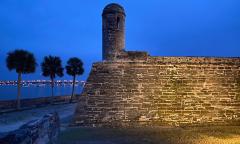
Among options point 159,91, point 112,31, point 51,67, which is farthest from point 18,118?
point 51,67

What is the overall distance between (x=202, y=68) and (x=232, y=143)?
14.8 ft

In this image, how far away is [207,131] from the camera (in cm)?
1130

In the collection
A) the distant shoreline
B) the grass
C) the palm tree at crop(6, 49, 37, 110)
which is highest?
the palm tree at crop(6, 49, 37, 110)

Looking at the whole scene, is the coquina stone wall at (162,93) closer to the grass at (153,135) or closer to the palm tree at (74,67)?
the grass at (153,135)

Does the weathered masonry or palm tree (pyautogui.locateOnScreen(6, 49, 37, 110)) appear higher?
palm tree (pyautogui.locateOnScreen(6, 49, 37, 110))

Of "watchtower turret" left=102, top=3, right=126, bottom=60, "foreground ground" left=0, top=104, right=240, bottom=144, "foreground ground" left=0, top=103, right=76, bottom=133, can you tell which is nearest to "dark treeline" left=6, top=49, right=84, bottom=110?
"foreground ground" left=0, top=103, right=76, bottom=133

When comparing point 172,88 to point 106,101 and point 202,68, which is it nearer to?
point 202,68

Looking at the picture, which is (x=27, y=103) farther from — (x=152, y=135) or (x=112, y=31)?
(x=152, y=135)

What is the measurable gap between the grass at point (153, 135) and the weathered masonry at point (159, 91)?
706 mm

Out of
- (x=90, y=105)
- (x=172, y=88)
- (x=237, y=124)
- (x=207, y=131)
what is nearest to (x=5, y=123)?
(x=90, y=105)

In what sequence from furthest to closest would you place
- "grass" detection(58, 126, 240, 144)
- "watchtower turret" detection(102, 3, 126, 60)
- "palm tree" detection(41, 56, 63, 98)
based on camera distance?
"palm tree" detection(41, 56, 63, 98)
"watchtower turret" detection(102, 3, 126, 60)
"grass" detection(58, 126, 240, 144)

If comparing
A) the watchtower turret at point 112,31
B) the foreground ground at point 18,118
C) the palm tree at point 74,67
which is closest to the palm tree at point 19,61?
the foreground ground at point 18,118

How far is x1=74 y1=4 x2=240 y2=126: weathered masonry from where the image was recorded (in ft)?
40.3

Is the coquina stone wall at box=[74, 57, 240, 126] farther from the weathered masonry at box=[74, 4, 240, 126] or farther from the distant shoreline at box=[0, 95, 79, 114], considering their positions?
the distant shoreline at box=[0, 95, 79, 114]
